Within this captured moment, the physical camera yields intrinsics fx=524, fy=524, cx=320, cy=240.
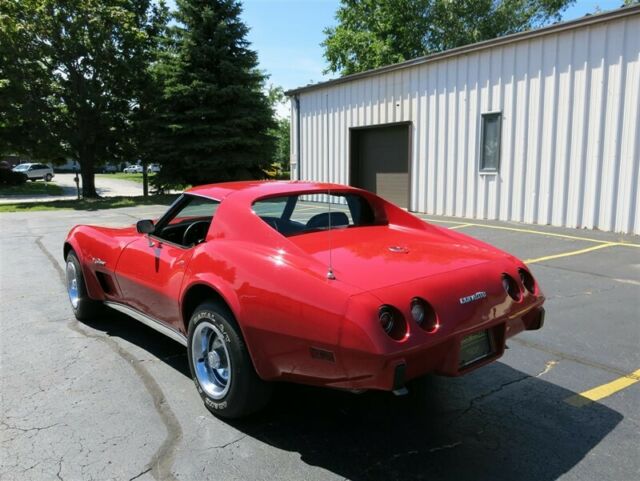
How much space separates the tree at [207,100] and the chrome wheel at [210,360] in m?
18.7

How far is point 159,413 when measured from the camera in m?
3.31

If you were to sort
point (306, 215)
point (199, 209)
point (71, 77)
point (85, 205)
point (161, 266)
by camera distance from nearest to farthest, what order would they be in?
1. point (161, 266)
2. point (306, 215)
3. point (199, 209)
4. point (85, 205)
5. point (71, 77)

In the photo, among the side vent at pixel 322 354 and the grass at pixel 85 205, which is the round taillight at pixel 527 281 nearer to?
the side vent at pixel 322 354

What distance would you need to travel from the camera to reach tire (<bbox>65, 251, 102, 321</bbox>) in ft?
16.6

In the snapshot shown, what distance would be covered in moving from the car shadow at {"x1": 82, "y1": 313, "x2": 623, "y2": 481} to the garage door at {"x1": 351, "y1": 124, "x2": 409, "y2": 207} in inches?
474

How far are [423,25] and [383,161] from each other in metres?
20.7

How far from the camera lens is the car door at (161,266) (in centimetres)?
369

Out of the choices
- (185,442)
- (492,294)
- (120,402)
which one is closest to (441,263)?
(492,294)

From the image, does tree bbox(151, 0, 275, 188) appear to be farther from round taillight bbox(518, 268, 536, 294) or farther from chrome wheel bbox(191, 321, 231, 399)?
round taillight bbox(518, 268, 536, 294)

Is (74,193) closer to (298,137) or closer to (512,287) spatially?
(298,137)

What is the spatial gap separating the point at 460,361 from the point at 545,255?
6.00 meters

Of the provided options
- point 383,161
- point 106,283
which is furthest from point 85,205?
point 106,283

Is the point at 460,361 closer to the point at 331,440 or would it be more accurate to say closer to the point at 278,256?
the point at 331,440

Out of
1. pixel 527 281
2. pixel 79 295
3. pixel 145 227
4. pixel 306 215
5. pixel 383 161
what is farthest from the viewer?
pixel 383 161
